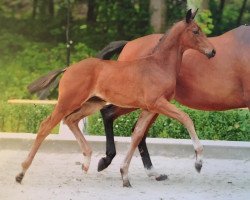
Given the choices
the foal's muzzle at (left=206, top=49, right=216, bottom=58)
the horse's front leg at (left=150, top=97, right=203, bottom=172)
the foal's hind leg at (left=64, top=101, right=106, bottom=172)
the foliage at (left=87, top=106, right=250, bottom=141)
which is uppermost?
the foal's muzzle at (left=206, top=49, right=216, bottom=58)

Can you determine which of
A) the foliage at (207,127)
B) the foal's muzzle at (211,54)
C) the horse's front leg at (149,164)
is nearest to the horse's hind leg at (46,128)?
the horse's front leg at (149,164)

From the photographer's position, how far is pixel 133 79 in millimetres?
8312

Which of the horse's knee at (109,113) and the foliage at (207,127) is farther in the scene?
the foliage at (207,127)

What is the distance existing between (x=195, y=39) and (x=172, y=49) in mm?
294

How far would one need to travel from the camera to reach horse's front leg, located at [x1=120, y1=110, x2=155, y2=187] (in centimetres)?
848

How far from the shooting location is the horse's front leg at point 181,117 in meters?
7.77

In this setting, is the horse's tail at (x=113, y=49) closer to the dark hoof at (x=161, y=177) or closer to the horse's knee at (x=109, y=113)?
the horse's knee at (x=109, y=113)

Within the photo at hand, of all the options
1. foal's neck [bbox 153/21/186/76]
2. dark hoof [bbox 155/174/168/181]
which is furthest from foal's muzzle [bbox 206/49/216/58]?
dark hoof [bbox 155/174/168/181]

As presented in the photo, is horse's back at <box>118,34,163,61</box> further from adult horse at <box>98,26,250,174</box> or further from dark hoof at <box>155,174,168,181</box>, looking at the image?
dark hoof at <box>155,174,168,181</box>

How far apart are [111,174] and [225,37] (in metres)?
2.01

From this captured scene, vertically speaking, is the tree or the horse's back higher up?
the horse's back

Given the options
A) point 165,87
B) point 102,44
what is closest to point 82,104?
point 165,87

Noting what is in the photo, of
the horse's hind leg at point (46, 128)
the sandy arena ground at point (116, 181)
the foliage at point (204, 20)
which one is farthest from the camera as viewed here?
the foliage at point (204, 20)

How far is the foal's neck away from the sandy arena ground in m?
1.24
